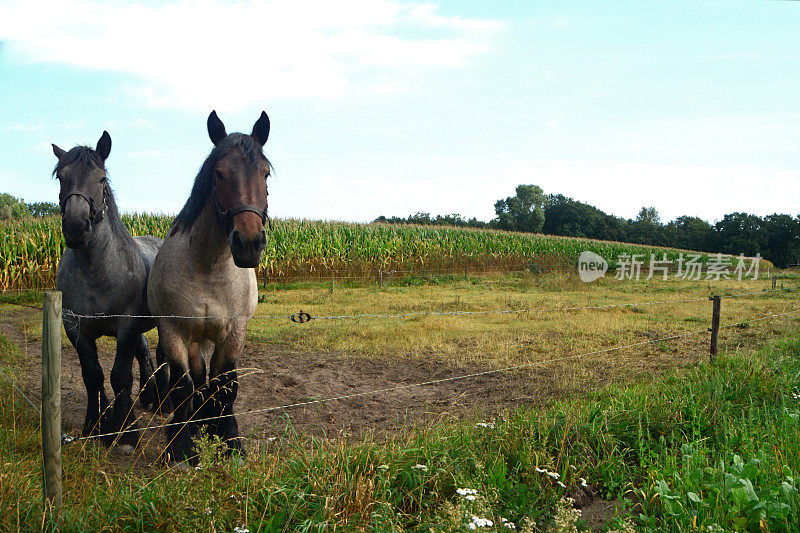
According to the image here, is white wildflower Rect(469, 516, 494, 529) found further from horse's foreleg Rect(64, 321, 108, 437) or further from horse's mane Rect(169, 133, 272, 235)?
A: horse's foreleg Rect(64, 321, 108, 437)

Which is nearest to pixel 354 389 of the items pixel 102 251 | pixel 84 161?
pixel 102 251

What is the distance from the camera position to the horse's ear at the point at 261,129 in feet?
11.3

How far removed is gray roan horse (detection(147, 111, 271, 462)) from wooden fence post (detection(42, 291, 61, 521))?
94 cm

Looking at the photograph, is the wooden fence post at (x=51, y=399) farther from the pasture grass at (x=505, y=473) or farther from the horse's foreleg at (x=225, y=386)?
the horse's foreleg at (x=225, y=386)

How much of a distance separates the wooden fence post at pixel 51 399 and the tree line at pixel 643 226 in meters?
32.1

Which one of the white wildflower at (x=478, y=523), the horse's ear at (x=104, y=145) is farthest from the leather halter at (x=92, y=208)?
the white wildflower at (x=478, y=523)

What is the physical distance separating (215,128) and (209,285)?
1077mm

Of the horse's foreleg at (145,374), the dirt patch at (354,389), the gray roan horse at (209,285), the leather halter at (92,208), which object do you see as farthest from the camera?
the horse's foreleg at (145,374)

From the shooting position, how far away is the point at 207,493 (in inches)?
91.1

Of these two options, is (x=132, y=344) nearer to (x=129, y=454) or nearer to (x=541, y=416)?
(x=129, y=454)

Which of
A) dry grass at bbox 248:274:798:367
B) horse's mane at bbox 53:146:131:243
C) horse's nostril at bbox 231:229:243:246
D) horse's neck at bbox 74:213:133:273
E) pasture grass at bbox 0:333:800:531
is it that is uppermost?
horse's mane at bbox 53:146:131:243

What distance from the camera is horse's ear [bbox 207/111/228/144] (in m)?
3.37

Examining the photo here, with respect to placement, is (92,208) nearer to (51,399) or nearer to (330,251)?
(51,399)

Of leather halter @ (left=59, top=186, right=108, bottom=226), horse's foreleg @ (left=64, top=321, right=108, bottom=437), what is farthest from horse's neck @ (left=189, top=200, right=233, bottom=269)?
horse's foreleg @ (left=64, top=321, right=108, bottom=437)
